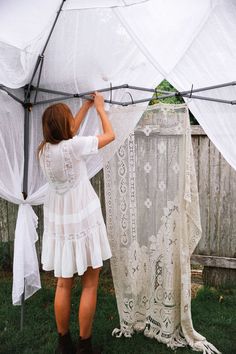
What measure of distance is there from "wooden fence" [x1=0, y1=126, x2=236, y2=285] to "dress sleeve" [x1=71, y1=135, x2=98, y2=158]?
5.88 ft

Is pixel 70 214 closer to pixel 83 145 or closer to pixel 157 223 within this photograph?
pixel 83 145

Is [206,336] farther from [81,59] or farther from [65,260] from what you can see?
[81,59]

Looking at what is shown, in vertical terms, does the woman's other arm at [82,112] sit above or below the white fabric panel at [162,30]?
below

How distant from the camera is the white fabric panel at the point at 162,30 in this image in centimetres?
287

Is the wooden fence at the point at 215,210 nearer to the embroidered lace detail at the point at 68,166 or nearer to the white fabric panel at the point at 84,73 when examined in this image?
the white fabric panel at the point at 84,73

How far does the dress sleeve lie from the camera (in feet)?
9.59

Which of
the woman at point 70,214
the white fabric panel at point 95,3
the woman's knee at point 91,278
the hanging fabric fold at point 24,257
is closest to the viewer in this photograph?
the white fabric panel at point 95,3

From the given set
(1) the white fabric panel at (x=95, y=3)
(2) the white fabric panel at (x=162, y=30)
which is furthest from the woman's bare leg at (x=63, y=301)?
(1) the white fabric panel at (x=95, y=3)

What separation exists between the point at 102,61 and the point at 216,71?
817mm

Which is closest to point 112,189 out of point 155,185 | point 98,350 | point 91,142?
point 155,185

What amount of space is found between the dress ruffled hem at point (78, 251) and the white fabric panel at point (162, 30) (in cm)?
115

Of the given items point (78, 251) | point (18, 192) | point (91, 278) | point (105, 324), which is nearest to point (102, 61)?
point (18, 192)

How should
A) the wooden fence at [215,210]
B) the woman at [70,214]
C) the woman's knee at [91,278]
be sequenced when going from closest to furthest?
the woman at [70,214], the woman's knee at [91,278], the wooden fence at [215,210]

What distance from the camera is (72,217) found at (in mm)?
3078
